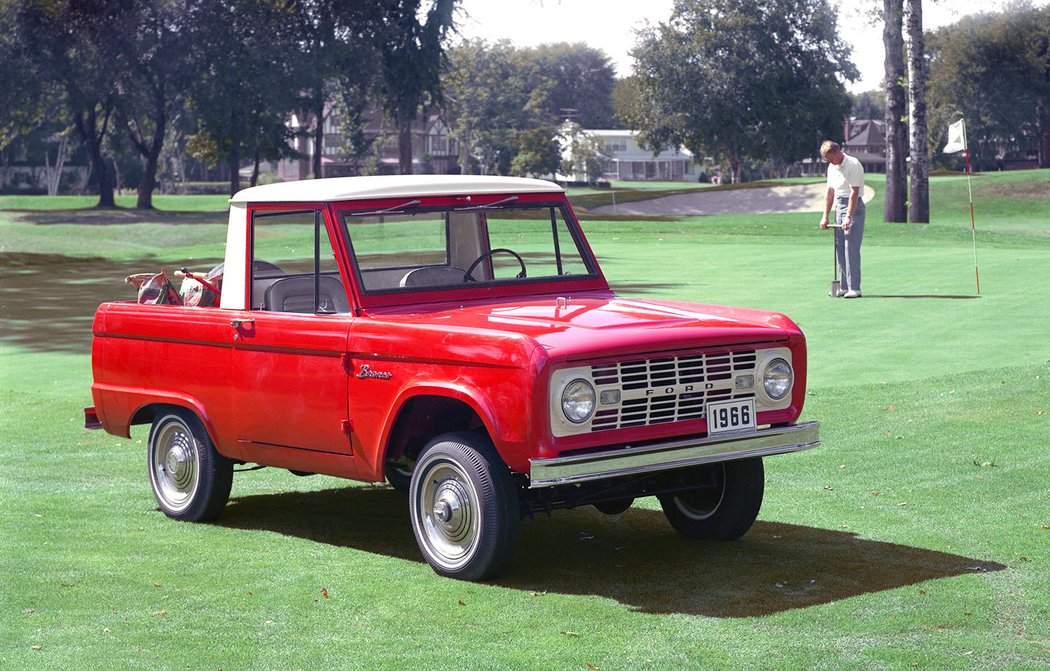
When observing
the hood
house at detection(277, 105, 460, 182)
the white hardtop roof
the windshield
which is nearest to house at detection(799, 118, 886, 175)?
house at detection(277, 105, 460, 182)

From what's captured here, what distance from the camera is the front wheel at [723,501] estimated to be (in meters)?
8.01

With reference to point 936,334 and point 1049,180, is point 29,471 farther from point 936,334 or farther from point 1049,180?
point 1049,180

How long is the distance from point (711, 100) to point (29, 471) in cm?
8282

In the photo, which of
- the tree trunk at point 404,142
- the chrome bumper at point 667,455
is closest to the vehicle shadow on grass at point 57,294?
the chrome bumper at point 667,455

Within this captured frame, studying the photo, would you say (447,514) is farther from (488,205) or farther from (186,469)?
(186,469)

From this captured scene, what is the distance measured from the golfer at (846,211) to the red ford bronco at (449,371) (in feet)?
42.6

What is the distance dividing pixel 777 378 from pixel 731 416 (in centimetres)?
40

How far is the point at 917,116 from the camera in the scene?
146ft

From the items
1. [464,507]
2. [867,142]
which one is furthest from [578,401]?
[867,142]

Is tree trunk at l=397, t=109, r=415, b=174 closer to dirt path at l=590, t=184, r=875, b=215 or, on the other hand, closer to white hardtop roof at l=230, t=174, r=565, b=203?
dirt path at l=590, t=184, r=875, b=215

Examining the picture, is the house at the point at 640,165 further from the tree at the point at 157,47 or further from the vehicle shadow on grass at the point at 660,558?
the vehicle shadow on grass at the point at 660,558

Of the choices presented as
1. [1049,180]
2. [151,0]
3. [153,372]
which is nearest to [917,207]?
[1049,180]

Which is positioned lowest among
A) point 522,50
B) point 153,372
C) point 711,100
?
point 153,372

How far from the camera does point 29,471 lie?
1058 centimetres
